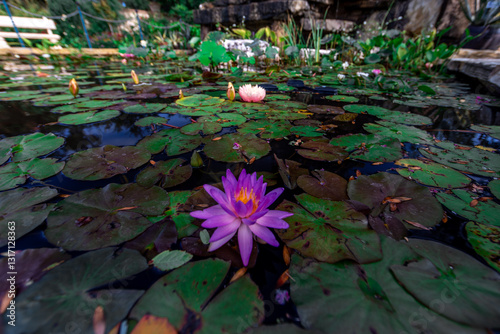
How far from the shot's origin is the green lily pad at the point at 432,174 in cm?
89

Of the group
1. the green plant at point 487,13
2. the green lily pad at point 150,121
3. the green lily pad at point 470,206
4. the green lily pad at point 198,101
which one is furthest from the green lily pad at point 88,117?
the green plant at point 487,13

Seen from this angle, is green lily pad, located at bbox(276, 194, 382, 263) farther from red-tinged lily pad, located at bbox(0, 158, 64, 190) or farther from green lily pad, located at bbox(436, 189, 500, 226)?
red-tinged lily pad, located at bbox(0, 158, 64, 190)

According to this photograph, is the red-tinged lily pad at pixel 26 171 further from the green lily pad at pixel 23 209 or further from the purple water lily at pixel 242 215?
the purple water lily at pixel 242 215

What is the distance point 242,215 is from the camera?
0.62 m

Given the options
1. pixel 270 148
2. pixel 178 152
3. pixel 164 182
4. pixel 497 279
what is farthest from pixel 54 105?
pixel 497 279

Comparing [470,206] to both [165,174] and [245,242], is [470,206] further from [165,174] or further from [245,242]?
[165,174]

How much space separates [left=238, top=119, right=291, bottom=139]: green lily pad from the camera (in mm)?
1359

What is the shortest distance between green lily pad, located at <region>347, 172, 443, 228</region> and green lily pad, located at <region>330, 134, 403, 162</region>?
Answer: 0.75ft

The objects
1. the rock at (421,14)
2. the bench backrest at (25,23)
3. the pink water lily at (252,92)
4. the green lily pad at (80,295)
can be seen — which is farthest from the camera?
the bench backrest at (25,23)

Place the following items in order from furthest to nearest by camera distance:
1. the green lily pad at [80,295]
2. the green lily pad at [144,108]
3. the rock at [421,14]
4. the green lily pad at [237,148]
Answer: the rock at [421,14], the green lily pad at [144,108], the green lily pad at [237,148], the green lily pad at [80,295]

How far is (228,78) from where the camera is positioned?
3396 millimetres

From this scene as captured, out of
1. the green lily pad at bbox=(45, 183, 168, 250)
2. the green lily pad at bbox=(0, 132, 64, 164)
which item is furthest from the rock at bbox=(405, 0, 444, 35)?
the green lily pad at bbox=(0, 132, 64, 164)

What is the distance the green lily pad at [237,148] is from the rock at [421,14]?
316 inches

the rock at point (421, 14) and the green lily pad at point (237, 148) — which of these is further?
the rock at point (421, 14)
